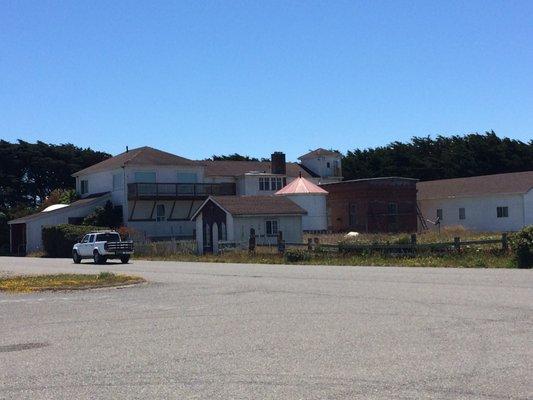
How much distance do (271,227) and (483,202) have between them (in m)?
21.1

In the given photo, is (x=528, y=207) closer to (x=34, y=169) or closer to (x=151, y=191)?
(x=151, y=191)

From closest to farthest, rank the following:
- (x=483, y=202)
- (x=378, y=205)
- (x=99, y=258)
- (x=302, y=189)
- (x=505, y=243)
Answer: (x=505, y=243)
(x=99, y=258)
(x=483, y=202)
(x=378, y=205)
(x=302, y=189)

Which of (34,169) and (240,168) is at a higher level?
(34,169)

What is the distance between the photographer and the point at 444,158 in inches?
3787

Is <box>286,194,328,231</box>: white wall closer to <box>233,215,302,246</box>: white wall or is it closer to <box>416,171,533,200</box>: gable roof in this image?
<box>233,215,302,246</box>: white wall

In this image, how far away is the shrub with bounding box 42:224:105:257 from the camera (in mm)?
53625

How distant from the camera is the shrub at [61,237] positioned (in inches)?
2111

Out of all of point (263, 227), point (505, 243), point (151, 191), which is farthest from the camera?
point (151, 191)

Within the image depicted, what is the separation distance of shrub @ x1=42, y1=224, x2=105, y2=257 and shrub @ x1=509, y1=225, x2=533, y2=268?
34.9m

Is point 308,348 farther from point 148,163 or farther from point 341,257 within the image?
point 148,163

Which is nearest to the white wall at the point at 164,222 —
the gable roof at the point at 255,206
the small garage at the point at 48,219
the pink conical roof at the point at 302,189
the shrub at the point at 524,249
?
the small garage at the point at 48,219

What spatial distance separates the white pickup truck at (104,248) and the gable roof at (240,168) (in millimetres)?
25578

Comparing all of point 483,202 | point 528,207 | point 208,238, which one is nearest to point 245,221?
point 208,238

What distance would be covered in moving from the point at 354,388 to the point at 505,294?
1028 centimetres
